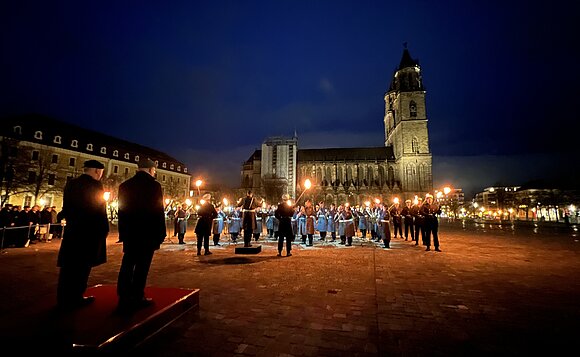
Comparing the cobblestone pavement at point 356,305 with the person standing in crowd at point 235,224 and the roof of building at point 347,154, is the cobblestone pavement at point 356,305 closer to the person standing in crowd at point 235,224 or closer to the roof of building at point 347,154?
the person standing in crowd at point 235,224

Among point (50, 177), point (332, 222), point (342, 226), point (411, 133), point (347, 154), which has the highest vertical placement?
point (411, 133)

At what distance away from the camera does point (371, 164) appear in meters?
74.3

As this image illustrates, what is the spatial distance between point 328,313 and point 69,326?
3155 millimetres

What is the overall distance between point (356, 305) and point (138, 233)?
3.44 meters

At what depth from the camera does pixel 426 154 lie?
217ft

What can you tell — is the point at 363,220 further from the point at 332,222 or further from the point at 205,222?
the point at 205,222

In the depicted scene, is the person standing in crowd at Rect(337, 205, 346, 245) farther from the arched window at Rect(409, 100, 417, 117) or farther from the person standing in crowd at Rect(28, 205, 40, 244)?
the arched window at Rect(409, 100, 417, 117)

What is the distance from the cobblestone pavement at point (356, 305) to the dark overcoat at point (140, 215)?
1.16 m

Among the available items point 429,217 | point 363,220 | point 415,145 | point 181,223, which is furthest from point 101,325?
point 415,145

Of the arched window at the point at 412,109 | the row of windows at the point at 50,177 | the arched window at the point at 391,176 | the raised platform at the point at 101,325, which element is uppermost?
the arched window at the point at 412,109

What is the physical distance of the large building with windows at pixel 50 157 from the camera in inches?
995

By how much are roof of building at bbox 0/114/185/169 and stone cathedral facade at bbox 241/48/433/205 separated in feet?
82.0

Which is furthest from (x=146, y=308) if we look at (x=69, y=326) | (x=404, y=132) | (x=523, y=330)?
(x=404, y=132)

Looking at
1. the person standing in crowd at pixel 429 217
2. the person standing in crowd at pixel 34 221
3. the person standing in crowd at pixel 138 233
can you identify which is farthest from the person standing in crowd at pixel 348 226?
the person standing in crowd at pixel 34 221
